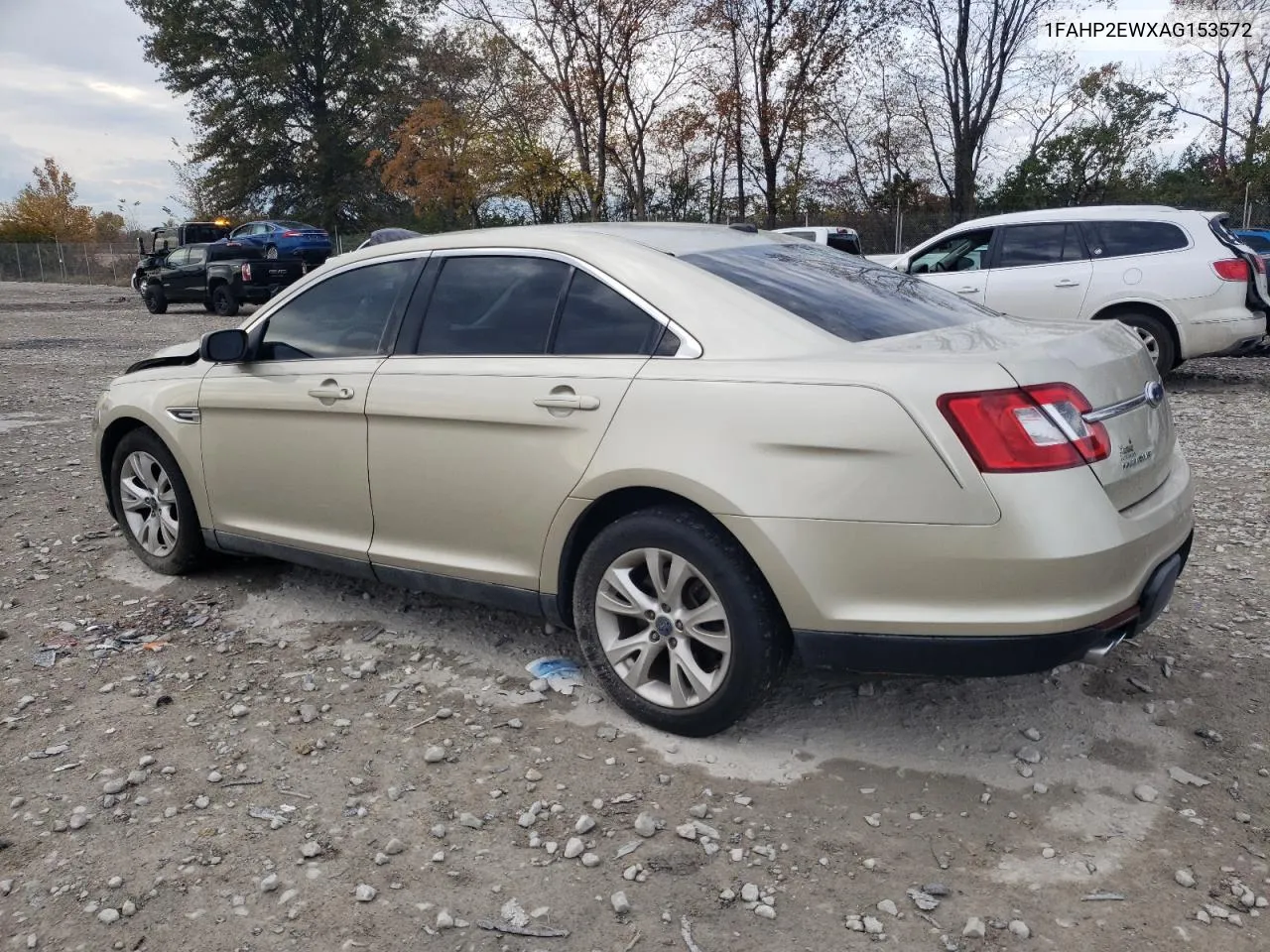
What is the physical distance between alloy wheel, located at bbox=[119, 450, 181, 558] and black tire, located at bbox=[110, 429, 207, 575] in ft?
0.06

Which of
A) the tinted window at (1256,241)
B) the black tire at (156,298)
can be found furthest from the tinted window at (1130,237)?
the black tire at (156,298)

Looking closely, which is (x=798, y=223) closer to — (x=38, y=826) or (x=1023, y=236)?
(x=1023, y=236)

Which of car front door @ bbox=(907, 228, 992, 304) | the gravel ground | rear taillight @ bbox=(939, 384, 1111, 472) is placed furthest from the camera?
car front door @ bbox=(907, 228, 992, 304)

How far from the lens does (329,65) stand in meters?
43.5

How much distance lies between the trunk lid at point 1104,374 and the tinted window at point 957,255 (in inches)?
302

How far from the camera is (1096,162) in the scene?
30953 mm

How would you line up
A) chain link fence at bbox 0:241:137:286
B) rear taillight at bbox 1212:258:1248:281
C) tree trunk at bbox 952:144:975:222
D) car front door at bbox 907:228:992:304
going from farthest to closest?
chain link fence at bbox 0:241:137:286
tree trunk at bbox 952:144:975:222
car front door at bbox 907:228:992:304
rear taillight at bbox 1212:258:1248:281

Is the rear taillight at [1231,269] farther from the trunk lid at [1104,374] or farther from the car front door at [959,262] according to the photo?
the trunk lid at [1104,374]

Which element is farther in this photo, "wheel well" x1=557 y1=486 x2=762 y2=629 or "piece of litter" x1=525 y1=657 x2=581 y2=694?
"piece of litter" x1=525 y1=657 x2=581 y2=694

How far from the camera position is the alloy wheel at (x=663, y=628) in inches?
124

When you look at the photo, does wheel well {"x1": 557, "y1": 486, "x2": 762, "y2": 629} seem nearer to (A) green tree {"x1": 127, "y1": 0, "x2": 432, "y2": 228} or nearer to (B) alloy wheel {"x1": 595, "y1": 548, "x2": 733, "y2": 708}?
(B) alloy wheel {"x1": 595, "y1": 548, "x2": 733, "y2": 708}

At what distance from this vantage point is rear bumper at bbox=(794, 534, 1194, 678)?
109 inches

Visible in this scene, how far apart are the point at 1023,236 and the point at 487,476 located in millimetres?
8409

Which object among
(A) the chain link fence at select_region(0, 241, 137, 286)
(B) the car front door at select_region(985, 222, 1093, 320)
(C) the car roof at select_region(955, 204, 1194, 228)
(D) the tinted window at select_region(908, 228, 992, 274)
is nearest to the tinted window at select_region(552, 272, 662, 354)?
(B) the car front door at select_region(985, 222, 1093, 320)
